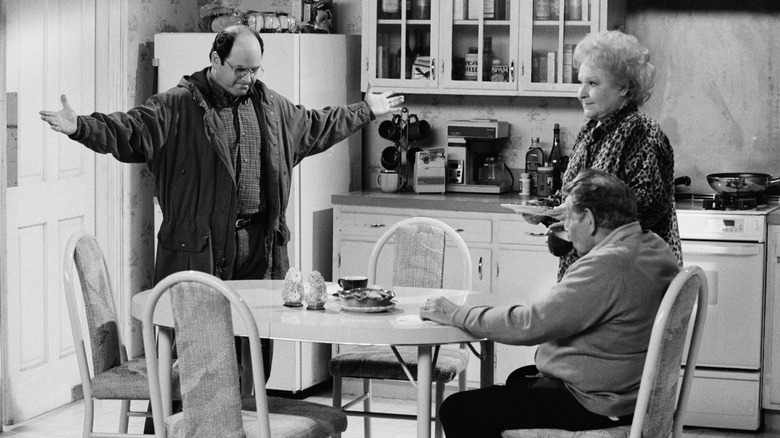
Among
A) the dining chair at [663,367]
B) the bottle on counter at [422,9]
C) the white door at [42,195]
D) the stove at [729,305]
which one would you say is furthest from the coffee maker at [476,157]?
the dining chair at [663,367]

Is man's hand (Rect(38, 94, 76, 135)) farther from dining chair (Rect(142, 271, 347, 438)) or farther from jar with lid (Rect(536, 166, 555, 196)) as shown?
jar with lid (Rect(536, 166, 555, 196))

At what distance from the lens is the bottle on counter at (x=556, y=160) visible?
498 cm

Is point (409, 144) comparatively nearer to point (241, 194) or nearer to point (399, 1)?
point (399, 1)

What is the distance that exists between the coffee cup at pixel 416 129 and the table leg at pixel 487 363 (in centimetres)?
218

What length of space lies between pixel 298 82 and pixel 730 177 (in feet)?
5.94

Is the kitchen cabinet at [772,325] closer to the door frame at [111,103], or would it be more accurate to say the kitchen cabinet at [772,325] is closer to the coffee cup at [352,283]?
the coffee cup at [352,283]

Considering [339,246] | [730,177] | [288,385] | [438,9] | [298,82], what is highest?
[438,9]

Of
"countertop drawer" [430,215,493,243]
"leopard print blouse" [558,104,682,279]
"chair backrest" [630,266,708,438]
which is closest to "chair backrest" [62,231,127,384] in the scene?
"leopard print blouse" [558,104,682,279]

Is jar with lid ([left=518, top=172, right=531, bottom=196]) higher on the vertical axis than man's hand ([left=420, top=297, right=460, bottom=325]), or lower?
higher

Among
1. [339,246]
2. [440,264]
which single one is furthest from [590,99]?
[339,246]

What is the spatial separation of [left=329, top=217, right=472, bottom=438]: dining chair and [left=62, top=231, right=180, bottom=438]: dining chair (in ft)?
1.95

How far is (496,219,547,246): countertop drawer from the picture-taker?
4.68 metres

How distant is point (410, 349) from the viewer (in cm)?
366

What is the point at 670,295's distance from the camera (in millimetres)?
2545
